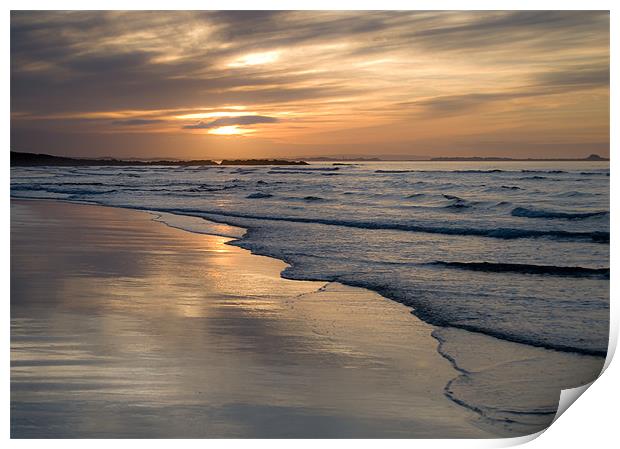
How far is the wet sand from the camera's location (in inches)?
145

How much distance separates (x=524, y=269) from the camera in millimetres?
7047

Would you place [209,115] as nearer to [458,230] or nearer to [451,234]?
[451,234]

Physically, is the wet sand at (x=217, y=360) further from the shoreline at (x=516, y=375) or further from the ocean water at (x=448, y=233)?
the ocean water at (x=448, y=233)

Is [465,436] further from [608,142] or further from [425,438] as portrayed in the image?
[608,142]

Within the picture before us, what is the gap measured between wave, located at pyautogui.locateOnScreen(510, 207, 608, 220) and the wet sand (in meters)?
5.22

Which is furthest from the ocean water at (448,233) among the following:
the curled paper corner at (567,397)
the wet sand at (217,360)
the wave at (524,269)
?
the wet sand at (217,360)

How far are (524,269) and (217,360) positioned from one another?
151 inches

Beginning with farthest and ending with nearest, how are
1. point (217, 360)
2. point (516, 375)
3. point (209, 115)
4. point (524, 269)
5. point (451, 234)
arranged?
point (451, 234) → point (524, 269) → point (209, 115) → point (217, 360) → point (516, 375)

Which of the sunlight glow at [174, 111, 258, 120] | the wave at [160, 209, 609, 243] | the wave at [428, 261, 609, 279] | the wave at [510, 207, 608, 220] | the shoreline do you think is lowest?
the shoreline

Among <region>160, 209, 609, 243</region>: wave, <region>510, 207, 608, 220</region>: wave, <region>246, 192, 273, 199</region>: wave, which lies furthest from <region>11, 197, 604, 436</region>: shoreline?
<region>246, 192, 273, 199</region>: wave

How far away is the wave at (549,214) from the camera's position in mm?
10078

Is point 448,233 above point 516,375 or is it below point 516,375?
above

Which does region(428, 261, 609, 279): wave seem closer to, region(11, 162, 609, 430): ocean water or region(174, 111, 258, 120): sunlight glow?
region(11, 162, 609, 430): ocean water

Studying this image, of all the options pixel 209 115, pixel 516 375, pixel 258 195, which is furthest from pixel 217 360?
pixel 258 195
